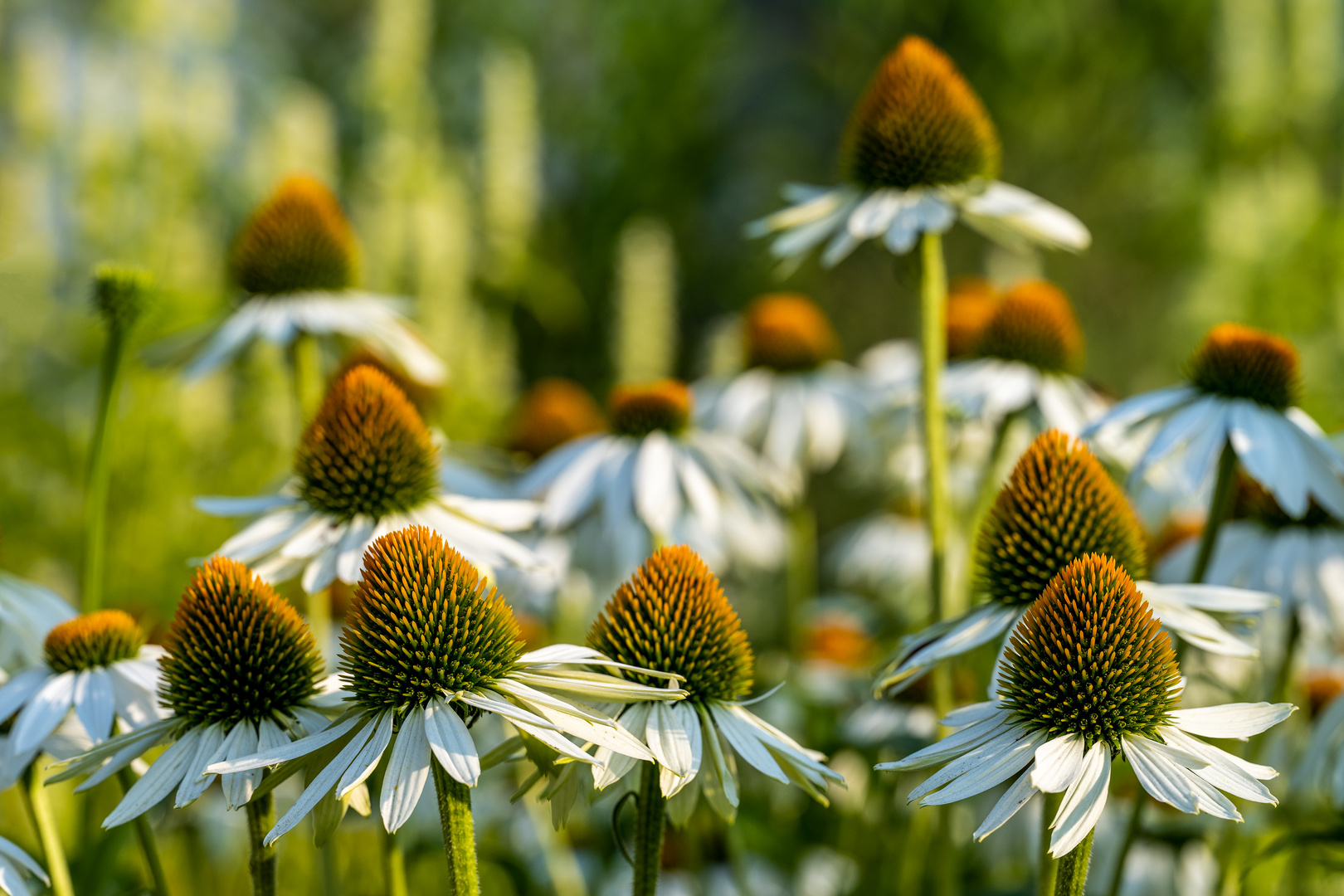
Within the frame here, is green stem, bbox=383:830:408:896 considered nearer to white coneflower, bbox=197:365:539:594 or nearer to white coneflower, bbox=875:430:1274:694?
white coneflower, bbox=197:365:539:594

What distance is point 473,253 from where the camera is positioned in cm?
506

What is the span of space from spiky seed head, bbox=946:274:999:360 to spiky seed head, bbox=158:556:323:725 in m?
1.50

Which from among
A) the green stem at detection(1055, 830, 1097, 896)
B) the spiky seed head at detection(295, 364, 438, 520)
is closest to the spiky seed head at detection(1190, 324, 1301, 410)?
the green stem at detection(1055, 830, 1097, 896)

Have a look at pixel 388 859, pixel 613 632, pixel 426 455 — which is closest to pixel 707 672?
pixel 613 632

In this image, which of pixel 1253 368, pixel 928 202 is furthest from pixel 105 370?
pixel 1253 368

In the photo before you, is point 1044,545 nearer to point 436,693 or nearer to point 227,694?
point 436,693

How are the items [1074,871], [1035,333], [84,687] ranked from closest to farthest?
Result: [1074,871] < [84,687] < [1035,333]

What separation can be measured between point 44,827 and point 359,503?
1.68 feet

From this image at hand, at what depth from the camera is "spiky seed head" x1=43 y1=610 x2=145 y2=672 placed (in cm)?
129

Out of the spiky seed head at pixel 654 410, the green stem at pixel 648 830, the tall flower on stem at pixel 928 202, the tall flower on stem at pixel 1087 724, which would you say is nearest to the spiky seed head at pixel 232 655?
the green stem at pixel 648 830

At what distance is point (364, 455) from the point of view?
58.0 inches

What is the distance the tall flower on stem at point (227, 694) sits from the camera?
109cm

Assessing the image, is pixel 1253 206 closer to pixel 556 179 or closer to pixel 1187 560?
pixel 1187 560

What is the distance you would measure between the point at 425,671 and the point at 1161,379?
6.43m
